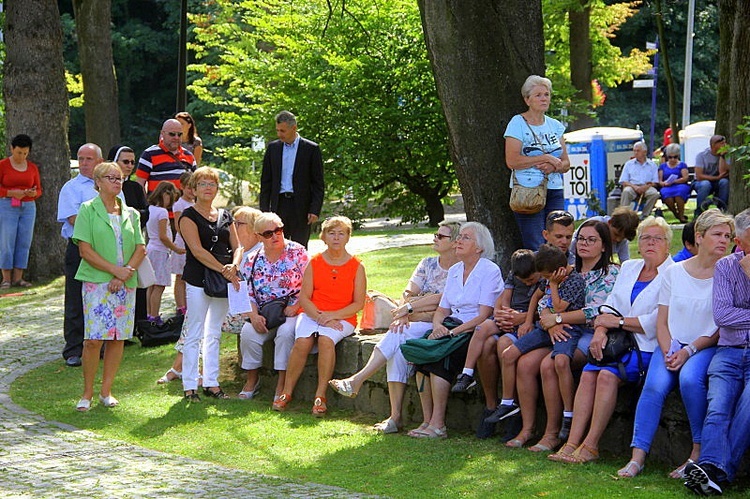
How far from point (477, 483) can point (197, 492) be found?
1.62 metres

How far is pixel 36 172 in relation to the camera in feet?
55.8

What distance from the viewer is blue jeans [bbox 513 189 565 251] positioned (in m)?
10.0

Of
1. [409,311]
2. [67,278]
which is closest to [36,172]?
[67,278]

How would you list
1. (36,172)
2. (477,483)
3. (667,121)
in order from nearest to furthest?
(477,483), (36,172), (667,121)

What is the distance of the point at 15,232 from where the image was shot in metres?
17.0

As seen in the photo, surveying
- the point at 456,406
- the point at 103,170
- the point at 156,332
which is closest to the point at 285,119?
the point at 156,332

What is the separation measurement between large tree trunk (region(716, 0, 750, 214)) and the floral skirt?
637 cm

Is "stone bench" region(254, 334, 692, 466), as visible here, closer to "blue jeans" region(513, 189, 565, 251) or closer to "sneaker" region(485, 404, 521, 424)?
"sneaker" region(485, 404, 521, 424)

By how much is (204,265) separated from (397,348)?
185 cm

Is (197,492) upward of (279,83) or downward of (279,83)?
downward

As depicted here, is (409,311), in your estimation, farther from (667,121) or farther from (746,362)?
(667,121)

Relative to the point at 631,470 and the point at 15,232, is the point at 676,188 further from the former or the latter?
the point at 631,470

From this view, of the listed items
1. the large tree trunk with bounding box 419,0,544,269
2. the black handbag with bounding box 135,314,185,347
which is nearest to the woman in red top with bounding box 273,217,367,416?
the large tree trunk with bounding box 419,0,544,269

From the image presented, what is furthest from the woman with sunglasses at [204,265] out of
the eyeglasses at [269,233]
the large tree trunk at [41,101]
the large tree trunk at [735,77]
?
the large tree trunk at [41,101]
